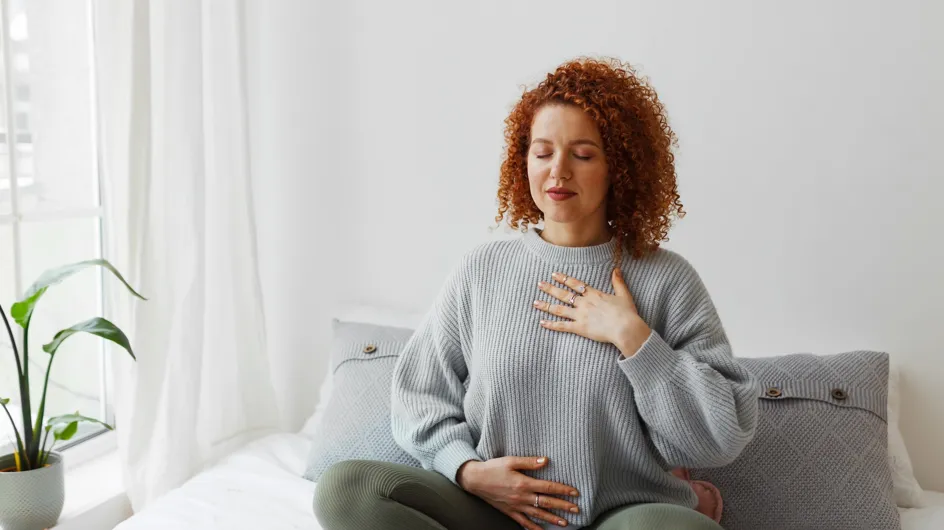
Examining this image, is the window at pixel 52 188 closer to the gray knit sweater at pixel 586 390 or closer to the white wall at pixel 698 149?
the white wall at pixel 698 149

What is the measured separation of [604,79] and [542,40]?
2.29 ft

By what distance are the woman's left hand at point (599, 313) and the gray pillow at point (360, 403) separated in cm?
51

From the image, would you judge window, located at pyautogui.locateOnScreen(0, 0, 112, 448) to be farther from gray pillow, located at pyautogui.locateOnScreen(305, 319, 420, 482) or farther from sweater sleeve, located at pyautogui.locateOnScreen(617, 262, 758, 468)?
sweater sleeve, located at pyautogui.locateOnScreen(617, 262, 758, 468)

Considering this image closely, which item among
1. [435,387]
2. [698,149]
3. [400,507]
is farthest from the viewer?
[698,149]

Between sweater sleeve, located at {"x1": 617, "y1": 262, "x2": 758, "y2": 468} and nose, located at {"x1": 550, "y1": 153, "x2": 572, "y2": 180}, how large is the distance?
298mm

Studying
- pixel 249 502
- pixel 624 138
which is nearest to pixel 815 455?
pixel 624 138

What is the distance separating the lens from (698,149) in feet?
6.75

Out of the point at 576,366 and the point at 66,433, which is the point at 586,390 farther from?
the point at 66,433

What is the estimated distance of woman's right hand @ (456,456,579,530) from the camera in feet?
4.75

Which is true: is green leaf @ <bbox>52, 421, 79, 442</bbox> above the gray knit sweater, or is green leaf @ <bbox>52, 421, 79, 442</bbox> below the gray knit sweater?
below

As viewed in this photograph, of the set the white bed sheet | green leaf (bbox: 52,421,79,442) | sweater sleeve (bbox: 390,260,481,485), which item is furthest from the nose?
green leaf (bbox: 52,421,79,442)

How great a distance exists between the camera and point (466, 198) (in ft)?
7.55

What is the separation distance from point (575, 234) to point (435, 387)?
0.38 metres

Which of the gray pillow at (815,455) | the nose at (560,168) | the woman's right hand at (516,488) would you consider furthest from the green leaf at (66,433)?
the gray pillow at (815,455)
